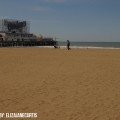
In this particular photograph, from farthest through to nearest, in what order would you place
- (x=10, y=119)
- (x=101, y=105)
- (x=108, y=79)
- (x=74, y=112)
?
(x=108, y=79) < (x=101, y=105) < (x=74, y=112) < (x=10, y=119)

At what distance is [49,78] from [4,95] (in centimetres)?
386

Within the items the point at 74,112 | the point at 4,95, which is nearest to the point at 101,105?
the point at 74,112

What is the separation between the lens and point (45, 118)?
7195mm

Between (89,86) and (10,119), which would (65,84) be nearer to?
(89,86)

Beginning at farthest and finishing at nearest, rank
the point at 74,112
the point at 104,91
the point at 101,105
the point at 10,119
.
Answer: the point at 104,91 < the point at 101,105 < the point at 74,112 < the point at 10,119

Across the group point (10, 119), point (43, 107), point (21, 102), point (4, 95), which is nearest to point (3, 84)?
point (4, 95)

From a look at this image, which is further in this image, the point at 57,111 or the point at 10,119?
the point at 57,111

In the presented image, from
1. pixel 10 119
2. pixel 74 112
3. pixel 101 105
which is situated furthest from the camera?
pixel 101 105

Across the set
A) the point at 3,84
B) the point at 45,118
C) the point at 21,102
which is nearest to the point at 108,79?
the point at 3,84

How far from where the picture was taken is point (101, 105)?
834 centimetres

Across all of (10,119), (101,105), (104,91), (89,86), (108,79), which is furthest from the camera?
(108,79)

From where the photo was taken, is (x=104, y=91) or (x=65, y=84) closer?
(x=104, y=91)

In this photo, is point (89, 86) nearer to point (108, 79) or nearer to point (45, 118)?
point (108, 79)

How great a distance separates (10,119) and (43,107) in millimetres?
1251
